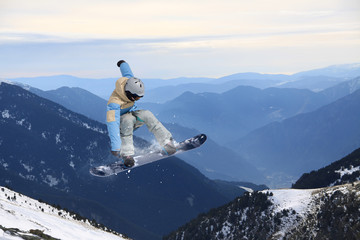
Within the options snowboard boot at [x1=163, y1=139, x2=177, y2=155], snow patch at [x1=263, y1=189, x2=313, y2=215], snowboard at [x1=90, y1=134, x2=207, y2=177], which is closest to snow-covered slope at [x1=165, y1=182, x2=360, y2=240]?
snow patch at [x1=263, y1=189, x2=313, y2=215]

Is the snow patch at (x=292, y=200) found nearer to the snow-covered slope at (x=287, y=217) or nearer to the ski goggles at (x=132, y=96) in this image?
the snow-covered slope at (x=287, y=217)

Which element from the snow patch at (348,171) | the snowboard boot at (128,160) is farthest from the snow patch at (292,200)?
the snowboard boot at (128,160)

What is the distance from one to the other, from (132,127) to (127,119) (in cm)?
51

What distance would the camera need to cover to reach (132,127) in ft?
62.8

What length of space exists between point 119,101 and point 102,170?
656cm

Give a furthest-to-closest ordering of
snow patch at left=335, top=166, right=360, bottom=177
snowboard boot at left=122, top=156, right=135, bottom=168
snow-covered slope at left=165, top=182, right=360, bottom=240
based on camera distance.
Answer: snow patch at left=335, top=166, right=360, bottom=177 → snow-covered slope at left=165, top=182, right=360, bottom=240 → snowboard boot at left=122, top=156, right=135, bottom=168

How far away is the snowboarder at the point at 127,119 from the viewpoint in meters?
17.7

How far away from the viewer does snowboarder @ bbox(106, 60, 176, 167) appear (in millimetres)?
17703

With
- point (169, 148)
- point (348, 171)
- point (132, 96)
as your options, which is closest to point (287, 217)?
point (348, 171)

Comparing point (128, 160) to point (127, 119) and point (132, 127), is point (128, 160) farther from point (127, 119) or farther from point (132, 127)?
point (127, 119)

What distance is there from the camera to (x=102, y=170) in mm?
22844

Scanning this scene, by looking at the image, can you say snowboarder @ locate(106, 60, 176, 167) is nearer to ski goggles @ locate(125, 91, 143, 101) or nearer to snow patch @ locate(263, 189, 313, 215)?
ski goggles @ locate(125, 91, 143, 101)

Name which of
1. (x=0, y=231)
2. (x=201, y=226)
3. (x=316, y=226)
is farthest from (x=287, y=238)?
(x=0, y=231)

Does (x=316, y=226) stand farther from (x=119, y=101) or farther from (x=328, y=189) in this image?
(x=119, y=101)
